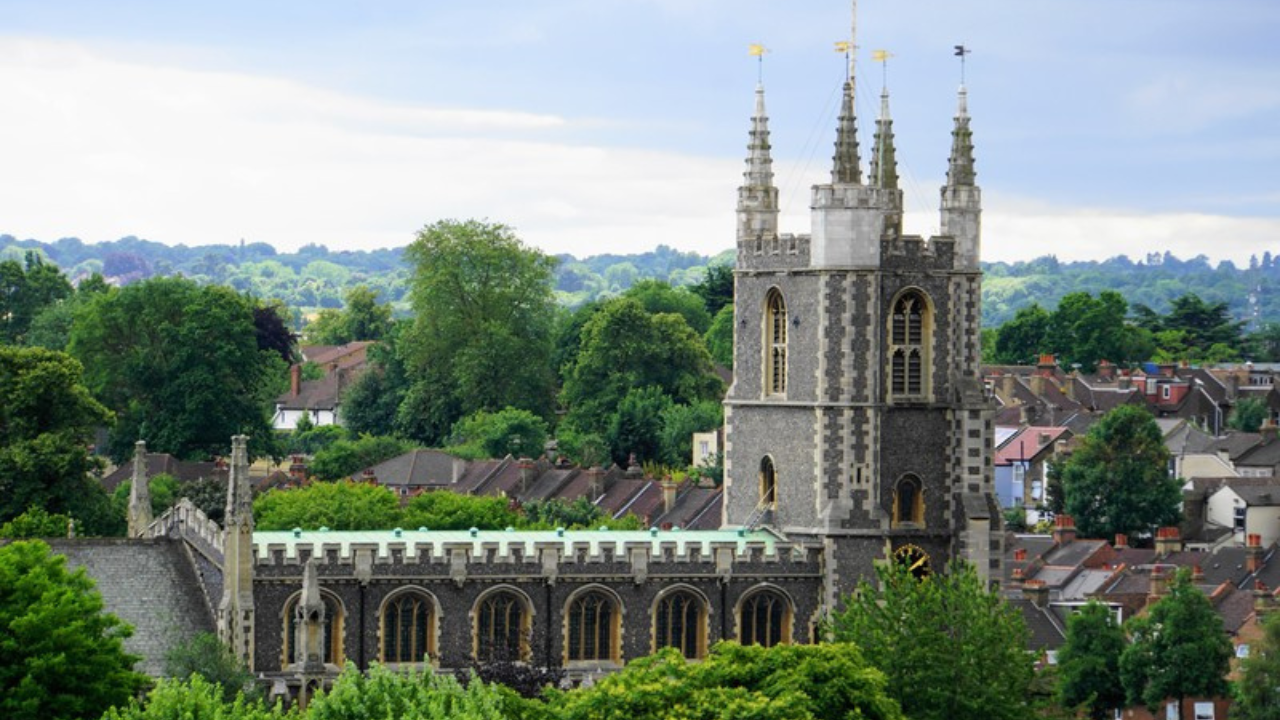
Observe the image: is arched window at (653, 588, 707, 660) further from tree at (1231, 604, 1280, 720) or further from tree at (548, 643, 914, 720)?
tree at (1231, 604, 1280, 720)

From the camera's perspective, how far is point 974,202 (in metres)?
66.3

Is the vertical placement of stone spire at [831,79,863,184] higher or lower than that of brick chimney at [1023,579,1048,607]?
higher

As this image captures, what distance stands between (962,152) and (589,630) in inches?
502

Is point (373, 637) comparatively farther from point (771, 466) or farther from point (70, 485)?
point (70, 485)

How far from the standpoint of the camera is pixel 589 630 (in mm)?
62656

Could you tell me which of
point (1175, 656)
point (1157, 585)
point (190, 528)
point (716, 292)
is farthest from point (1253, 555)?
point (716, 292)

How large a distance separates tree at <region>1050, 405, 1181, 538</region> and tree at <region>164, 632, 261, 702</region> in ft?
204

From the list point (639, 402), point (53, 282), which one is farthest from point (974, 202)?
point (53, 282)

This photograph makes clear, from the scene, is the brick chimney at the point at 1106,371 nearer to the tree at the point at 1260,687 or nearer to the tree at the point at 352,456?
the tree at the point at 352,456

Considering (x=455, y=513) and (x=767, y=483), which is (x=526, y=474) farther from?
(x=767, y=483)

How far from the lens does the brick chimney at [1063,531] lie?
10833 centimetres

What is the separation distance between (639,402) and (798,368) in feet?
193

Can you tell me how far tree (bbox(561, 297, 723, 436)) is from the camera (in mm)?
128750

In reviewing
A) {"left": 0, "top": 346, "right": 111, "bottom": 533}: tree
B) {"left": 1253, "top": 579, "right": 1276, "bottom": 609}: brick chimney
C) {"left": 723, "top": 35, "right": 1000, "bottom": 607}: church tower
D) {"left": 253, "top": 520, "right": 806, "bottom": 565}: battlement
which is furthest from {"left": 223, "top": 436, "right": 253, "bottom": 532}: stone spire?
{"left": 1253, "top": 579, "right": 1276, "bottom": 609}: brick chimney
